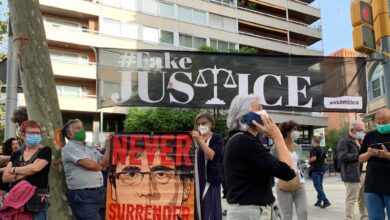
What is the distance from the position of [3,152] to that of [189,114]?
28.3 m

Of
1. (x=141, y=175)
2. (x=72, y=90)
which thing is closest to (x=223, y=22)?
(x=72, y=90)

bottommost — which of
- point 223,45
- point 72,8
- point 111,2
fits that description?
point 223,45

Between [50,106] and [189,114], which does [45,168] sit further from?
[189,114]

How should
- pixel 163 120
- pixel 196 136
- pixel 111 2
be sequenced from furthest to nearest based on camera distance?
pixel 111 2, pixel 163 120, pixel 196 136

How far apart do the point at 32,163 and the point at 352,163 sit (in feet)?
18.6

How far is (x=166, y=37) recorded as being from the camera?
42281mm

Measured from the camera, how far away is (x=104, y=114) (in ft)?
129

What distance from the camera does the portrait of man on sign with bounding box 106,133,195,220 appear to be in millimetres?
5598

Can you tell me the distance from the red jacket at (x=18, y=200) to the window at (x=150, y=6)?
37.7 metres

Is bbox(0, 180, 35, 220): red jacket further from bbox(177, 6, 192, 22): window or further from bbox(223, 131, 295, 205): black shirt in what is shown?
bbox(177, 6, 192, 22): window

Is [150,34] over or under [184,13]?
under

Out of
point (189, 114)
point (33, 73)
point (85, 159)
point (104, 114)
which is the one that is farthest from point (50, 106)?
point (104, 114)

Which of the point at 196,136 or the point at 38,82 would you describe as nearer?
the point at 38,82

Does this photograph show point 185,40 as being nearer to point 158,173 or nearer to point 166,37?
point 166,37
